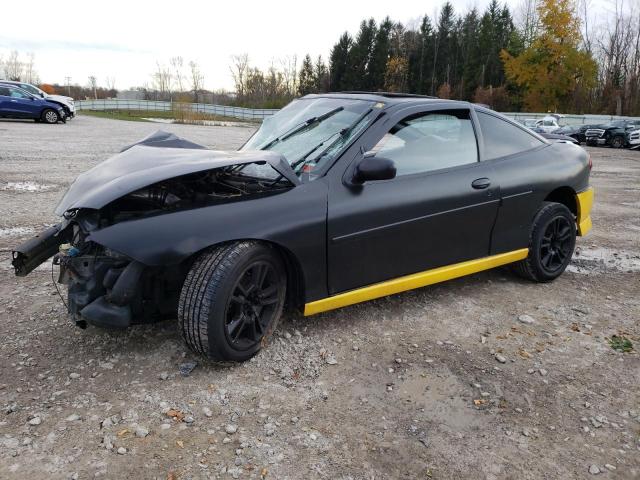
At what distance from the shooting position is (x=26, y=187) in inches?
309

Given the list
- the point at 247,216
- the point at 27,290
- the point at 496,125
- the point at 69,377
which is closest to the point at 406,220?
the point at 247,216

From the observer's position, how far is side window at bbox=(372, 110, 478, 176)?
3527mm

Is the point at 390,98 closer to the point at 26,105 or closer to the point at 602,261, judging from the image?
the point at 602,261

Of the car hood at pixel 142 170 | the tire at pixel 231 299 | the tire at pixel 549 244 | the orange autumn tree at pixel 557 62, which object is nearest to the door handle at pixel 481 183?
the tire at pixel 549 244

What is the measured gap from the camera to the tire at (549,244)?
14.1ft

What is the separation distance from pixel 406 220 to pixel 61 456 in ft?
7.59

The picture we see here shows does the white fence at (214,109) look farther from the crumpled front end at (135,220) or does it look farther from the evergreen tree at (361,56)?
the crumpled front end at (135,220)

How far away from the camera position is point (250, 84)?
217 feet

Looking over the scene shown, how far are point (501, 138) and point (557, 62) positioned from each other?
4714cm

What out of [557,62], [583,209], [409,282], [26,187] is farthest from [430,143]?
[557,62]

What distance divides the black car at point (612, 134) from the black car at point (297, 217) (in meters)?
23.0

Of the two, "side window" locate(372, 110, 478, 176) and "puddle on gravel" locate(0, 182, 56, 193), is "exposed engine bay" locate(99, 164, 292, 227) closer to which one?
"side window" locate(372, 110, 478, 176)

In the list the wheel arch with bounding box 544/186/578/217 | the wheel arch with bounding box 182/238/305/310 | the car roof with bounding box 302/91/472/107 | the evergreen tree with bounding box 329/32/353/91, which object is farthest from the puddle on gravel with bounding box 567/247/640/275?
the evergreen tree with bounding box 329/32/353/91

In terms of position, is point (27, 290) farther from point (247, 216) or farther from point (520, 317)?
point (520, 317)
